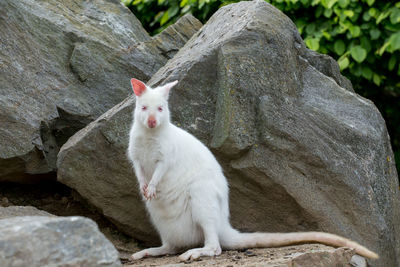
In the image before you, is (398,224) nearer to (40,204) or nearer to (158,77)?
(158,77)

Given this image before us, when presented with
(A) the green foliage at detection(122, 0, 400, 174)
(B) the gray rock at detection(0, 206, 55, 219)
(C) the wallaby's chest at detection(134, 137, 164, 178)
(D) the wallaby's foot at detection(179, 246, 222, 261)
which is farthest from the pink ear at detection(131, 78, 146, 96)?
(A) the green foliage at detection(122, 0, 400, 174)

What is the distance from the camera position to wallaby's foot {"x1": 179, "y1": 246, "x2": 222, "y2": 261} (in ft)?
14.5

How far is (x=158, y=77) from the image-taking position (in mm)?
5598

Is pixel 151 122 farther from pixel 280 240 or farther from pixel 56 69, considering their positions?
pixel 56 69

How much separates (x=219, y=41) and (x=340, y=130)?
142cm

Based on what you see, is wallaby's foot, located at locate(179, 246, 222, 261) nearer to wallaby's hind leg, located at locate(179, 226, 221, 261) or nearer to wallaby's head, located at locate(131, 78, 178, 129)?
wallaby's hind leg, located at locate(179, 226, 221, 261)

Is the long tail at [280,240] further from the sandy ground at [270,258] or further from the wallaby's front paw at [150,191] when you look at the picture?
the wallaby's front paw at [150,191]

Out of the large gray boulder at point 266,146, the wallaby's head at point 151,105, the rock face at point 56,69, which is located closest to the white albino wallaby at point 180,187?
the wallaby's head at point 151,105

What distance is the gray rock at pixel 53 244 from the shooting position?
2869 mm

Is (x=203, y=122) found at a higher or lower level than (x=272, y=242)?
higher

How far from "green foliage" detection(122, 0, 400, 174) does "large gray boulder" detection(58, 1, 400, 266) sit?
1.85 metres

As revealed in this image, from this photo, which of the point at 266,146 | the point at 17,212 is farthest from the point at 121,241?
the point at 266,146

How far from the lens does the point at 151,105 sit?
4594 mm

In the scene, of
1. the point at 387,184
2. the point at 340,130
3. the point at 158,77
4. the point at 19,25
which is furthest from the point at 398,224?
the point at 19,25
